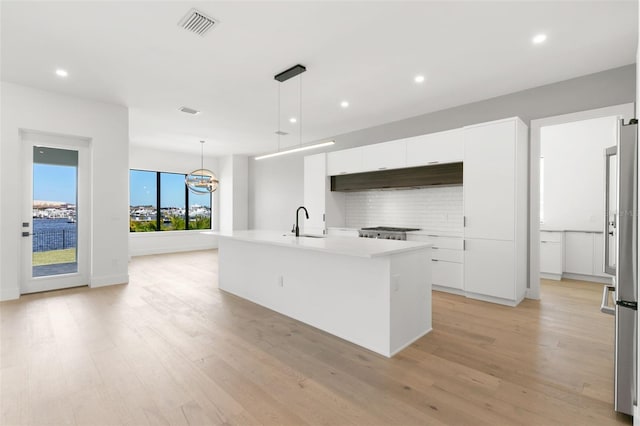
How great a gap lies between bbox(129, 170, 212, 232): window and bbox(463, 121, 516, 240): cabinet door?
793 cm

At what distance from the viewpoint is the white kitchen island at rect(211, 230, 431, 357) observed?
259 centimetres

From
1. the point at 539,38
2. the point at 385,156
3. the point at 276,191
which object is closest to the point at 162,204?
the point at 276,191

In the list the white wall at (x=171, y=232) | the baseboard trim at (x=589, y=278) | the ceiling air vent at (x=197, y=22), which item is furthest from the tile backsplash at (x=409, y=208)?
the white wall at (x=171, y=232)

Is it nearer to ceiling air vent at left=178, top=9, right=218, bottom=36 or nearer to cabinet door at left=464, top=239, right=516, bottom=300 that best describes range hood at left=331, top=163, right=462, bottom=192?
cabinet door at left=464, top=239, right=516, bottom=300

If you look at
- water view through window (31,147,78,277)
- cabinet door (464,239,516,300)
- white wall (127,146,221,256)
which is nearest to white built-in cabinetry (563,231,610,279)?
cabinet door (464,239,516,300)

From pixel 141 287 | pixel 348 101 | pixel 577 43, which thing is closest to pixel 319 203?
pixel 348 101

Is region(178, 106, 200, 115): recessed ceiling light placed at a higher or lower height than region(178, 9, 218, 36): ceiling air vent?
higher

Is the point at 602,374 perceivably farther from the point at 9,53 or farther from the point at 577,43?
the point at 9,53

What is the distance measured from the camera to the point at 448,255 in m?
4.48

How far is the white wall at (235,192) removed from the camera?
935cm

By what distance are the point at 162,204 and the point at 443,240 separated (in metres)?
7.75

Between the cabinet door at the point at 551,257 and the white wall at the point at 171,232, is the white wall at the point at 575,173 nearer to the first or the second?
the cabinet door at the point at 551,257

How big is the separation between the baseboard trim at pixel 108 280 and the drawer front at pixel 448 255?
4.98 meters

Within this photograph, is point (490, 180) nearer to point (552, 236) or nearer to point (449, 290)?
point (449, 290)
